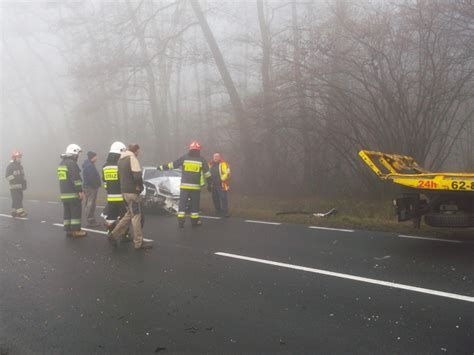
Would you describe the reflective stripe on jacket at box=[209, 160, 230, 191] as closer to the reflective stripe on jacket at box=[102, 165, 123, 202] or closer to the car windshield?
the car windshield

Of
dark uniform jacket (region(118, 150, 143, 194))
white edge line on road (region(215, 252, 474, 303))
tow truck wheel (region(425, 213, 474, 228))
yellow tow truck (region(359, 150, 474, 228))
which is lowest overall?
white edge line on road (region(215, 252, 474, 303))

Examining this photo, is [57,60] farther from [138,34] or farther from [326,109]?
[326,109]

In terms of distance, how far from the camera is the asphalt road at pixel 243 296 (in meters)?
3.50

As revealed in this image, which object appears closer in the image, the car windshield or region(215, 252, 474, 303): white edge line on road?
region(215, 252, 474, 303): white edge line on road

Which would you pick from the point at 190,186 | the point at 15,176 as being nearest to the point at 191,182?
the point at 190,186

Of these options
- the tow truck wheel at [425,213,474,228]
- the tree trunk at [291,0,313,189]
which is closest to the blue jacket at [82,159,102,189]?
the tree trunk at [291,0,313,189]

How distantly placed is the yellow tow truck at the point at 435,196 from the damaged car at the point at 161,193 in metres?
6.25

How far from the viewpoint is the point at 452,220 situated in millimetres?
5984

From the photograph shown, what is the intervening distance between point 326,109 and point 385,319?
9671mm

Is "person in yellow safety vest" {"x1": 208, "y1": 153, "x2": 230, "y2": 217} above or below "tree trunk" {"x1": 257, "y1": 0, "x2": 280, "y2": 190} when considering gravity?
below

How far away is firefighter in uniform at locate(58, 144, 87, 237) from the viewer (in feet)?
27.4

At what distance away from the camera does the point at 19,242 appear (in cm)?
808

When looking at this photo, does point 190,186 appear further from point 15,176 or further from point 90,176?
point 15,176

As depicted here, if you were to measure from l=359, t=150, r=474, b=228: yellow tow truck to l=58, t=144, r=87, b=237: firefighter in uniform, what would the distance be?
573cm
